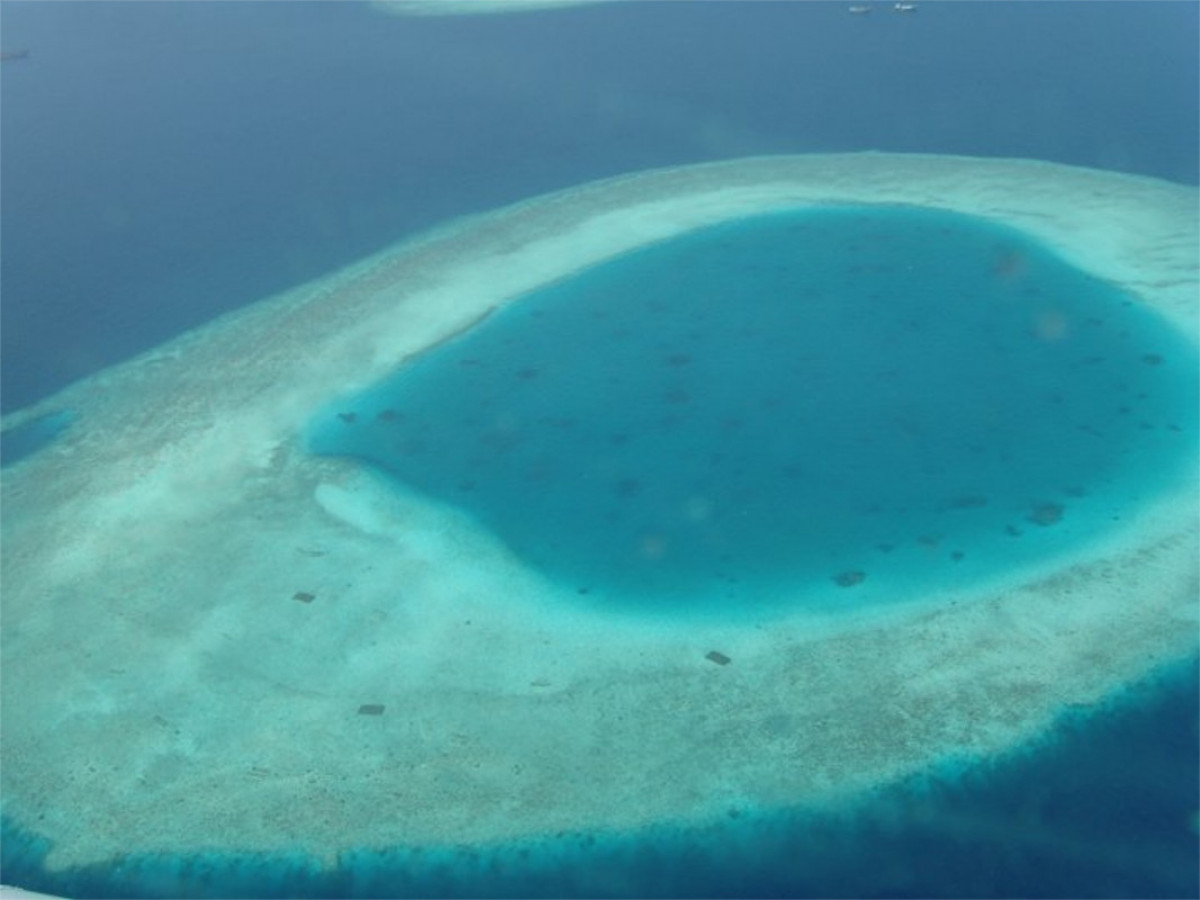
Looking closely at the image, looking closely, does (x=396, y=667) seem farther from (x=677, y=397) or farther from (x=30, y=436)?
(x=30, y=436)

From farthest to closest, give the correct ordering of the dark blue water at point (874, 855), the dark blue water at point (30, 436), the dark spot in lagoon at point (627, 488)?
the dark blue water at point (30, 436), the dark spot in lagoon at point (627, 488), the dark blue water at point (874, 855)

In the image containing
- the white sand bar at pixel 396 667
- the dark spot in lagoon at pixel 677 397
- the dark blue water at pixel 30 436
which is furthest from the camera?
the dark blue water at pixel 30 436

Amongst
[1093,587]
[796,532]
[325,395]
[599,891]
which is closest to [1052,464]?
[1093,587]

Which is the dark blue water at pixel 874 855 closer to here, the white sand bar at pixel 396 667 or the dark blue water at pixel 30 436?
the white sand bar at pixel 396 667

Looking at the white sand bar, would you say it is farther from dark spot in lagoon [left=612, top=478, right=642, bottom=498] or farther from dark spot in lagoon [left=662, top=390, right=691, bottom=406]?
dark spot in lagoon [left=662, top=390, right=691, bottom=406]

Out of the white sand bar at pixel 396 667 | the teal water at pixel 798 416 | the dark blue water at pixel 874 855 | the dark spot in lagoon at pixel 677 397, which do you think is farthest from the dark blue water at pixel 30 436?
the dark spot in lagoon at pixel 677 397

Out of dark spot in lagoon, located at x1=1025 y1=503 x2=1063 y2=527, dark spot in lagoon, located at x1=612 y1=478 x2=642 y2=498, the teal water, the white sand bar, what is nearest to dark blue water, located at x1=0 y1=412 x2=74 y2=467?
the white sand bar

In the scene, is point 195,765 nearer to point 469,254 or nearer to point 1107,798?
point 1107,798
